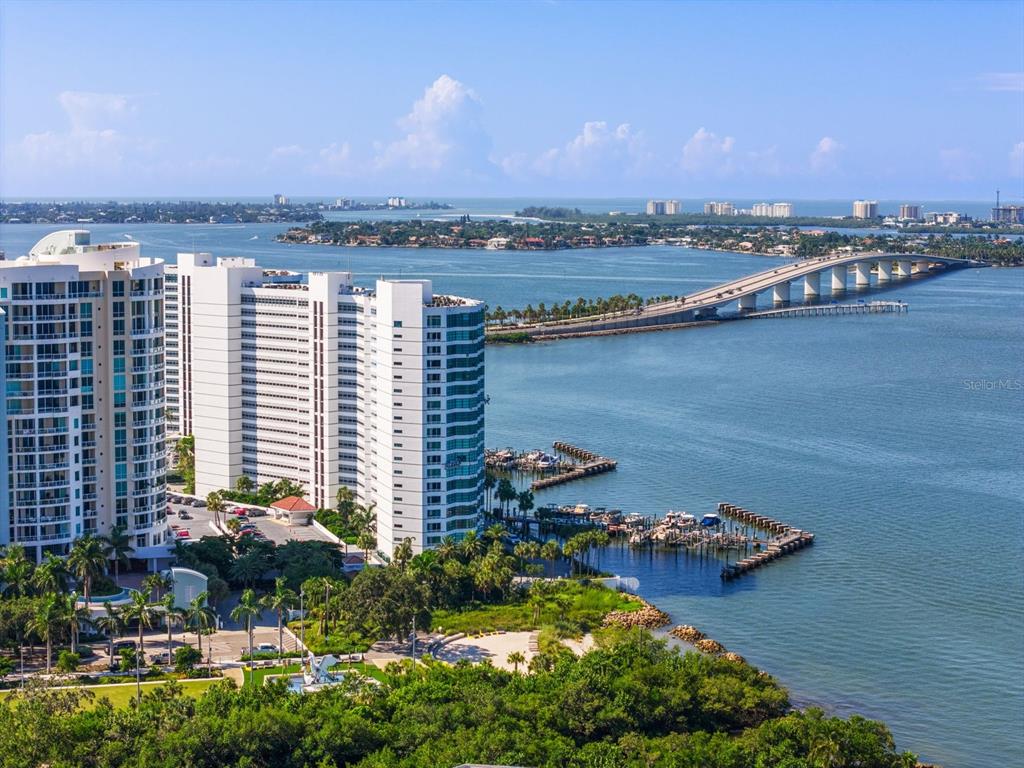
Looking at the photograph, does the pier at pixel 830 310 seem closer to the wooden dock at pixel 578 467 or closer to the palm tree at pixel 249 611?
the wooden dock at pixel 578 467

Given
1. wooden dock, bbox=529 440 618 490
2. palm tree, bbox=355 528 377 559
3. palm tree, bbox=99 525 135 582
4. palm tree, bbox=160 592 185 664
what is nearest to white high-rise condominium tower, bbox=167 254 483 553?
palm tree, bbox=355 528 377 559

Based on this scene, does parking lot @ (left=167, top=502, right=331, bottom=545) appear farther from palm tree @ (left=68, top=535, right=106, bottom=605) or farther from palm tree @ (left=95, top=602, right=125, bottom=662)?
palm tree @ (left=95, top=602, right=125, bottom=662)

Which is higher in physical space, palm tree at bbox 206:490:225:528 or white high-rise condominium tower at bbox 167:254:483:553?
white high-rise condominium tower at bbox 167:254:483:553

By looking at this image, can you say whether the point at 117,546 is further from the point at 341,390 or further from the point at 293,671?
the point at 341,390

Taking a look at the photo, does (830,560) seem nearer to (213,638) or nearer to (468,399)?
(468,399)

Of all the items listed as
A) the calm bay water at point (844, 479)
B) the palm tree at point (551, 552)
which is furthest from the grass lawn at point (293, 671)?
the calm bay water at point (844, 479)

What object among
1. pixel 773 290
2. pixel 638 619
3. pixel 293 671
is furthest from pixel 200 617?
pixel 773 290

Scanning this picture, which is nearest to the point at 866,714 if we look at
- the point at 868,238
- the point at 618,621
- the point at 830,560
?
the point at 618,621
